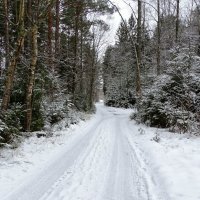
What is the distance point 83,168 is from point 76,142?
454cm

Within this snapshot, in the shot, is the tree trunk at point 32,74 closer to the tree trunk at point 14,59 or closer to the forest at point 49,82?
the forest at point 49,82

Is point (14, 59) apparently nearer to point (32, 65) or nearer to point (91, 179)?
point (32, 65)

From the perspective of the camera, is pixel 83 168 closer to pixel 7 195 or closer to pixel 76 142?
pixel 7 195

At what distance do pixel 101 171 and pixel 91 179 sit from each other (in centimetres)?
74

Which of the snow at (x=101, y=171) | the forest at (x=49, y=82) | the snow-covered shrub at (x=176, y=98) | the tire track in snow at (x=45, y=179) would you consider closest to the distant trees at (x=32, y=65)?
the forest at (x=49, y=82)

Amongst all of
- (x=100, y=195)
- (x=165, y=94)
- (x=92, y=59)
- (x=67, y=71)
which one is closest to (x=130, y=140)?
(x=165, y=94)

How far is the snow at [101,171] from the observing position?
5809mm

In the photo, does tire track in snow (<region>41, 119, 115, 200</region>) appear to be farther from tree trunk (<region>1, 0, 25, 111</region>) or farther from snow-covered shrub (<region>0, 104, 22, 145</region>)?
tree trunk (<region>1, 0, 25, 111</region>)

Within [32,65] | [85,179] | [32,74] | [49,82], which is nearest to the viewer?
[85,179]

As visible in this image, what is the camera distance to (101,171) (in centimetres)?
748

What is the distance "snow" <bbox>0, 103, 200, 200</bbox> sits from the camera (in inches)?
229

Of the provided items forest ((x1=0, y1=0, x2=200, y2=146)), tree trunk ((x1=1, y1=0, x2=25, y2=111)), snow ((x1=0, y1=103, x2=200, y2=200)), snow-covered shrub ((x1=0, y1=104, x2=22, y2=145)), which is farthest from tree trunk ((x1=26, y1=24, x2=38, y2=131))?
tree trunk ((x1=1, y1=0, x2=25, y2=111))

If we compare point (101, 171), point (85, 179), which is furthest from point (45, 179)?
point (101, 171)

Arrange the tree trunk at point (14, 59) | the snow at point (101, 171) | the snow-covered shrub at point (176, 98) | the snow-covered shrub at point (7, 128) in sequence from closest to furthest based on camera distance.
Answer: the snow at point (101, 171)
the snow-covered shrub at point (7, 128)
the tree trunk at point (14, 59)
the snow-covered shrub at point (176, 98)
